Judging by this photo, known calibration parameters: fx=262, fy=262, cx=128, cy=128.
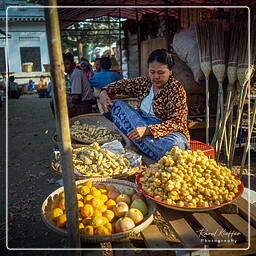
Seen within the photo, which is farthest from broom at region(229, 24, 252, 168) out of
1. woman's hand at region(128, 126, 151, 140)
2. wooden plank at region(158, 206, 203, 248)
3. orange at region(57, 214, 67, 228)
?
orange at region(57, 214, 67, 228)

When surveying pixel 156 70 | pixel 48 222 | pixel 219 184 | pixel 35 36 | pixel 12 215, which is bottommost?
pixel 12 215

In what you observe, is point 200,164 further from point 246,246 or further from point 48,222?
point 48,222

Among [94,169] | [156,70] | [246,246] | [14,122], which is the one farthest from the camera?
[14,122]

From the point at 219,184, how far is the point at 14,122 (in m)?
7.68

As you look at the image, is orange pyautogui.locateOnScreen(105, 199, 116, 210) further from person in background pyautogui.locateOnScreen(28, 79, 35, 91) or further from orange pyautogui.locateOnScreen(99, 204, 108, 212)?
person in background pyautogui.locateOnScreen(28, 79, 35, 91)

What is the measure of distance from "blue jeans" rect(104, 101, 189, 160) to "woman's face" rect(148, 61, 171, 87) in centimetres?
45

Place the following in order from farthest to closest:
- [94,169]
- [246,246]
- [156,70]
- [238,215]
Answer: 1. [156,70]
2. [94,169]
3. [238,215]
4. [246,246]

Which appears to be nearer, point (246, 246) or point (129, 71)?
point (246, 246)

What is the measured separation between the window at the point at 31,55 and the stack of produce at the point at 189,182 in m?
17.2

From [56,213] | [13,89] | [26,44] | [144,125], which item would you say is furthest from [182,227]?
[26,44]

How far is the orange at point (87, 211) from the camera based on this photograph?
5.34 ft

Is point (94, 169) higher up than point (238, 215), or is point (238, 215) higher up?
point (94, 169)

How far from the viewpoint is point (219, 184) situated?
5.60 feet

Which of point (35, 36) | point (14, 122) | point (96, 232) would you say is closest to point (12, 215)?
point (96, 232)
